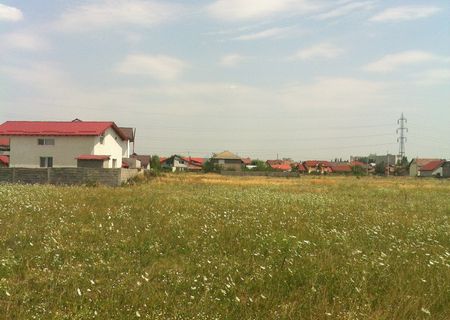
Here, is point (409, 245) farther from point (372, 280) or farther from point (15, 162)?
point (15, 162)

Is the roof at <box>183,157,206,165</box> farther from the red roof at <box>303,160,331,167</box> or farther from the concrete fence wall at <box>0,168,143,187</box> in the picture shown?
the concrete fence wall at <box>0,168,143,187</box>

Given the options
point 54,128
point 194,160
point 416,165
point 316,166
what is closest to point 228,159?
point 194,160

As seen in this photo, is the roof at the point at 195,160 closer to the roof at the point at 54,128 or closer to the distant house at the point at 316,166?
the distant house at the point at 316,166

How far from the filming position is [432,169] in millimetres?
97938

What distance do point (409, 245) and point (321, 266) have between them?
289 cm

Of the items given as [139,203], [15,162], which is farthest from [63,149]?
[139,203]

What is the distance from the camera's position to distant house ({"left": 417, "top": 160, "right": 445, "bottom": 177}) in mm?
96488

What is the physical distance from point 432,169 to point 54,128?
82.3 metres

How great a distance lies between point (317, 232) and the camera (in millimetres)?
9477

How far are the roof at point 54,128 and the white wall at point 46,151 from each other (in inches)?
20.2

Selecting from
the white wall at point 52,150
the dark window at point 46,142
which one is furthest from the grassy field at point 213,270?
the dark window at point 46,142

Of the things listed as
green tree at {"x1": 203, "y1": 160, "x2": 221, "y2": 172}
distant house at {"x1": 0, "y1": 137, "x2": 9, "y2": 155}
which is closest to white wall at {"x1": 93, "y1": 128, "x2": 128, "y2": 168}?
distant house at {"x1": 0, "y1": 137, "x2": 9, "y2": 155}

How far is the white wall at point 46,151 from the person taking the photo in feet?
137

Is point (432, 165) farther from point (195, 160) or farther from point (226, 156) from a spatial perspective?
point (195, 160)
